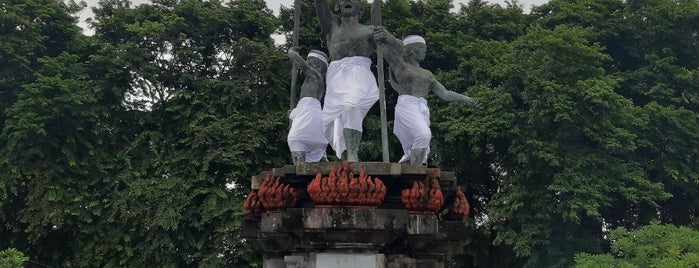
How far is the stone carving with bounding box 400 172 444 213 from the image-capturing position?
6.05m

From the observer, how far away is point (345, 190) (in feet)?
19.4

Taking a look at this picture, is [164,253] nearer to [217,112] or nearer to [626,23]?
[217,112]

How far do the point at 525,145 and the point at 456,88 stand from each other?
88.1 inches

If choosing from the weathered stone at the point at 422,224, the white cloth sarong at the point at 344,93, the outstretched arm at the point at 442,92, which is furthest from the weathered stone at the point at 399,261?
the outstretched arm at the point at 442,92

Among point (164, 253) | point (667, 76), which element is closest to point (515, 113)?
point (667, 76)

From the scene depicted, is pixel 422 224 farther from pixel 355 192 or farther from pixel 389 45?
pixel 389 45

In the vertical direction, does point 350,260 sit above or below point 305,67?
below

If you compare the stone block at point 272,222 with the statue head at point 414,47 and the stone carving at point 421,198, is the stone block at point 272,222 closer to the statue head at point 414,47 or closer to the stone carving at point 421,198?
the stone carving at point 421,198

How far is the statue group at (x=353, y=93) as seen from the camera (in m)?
7.13

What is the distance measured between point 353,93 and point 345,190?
1.50 m

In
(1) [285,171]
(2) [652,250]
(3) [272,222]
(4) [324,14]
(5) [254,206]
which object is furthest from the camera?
(2) [652,250]

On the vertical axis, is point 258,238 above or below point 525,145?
below

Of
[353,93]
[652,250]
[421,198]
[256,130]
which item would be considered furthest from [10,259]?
[652,250]

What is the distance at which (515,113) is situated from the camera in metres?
14.8
